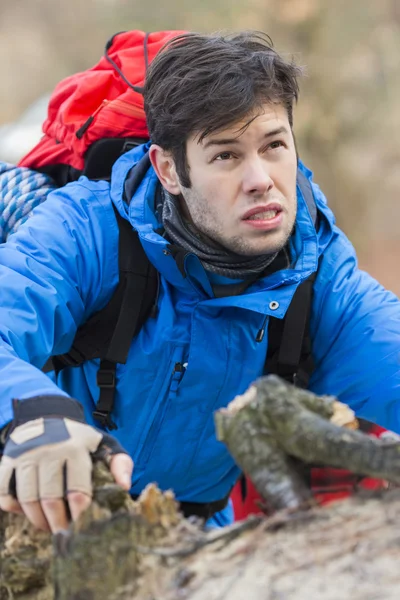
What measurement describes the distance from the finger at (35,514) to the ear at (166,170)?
166 cm

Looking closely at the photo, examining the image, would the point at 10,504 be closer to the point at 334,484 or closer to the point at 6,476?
the point at 6,476

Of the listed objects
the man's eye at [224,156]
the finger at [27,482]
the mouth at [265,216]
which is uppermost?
the man's eye at [224,156]

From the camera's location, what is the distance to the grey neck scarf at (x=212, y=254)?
112 inches

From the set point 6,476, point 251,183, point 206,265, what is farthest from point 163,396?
point 6,476

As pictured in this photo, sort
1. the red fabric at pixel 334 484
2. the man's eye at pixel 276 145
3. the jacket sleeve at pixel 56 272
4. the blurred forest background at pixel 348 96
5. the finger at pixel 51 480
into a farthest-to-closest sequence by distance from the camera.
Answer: the blurred forest background at pixel 348 96
the man's eye at pixel 276 145
the jacket sleeve at pixel 56 272
the finger at pixel 51 480
the red fabric at pixel 334 484

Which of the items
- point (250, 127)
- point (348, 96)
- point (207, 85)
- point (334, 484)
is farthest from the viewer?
point (348, 96)

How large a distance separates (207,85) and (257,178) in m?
0.45

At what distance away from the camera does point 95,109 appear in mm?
3412

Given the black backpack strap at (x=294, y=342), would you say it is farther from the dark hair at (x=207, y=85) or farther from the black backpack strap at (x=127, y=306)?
the dark hair at (x=207, y=85)

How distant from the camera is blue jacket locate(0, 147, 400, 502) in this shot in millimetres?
2738

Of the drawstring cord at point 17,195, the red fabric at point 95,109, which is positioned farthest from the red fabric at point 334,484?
the red fabric at point 95,109

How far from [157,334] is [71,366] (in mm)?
429

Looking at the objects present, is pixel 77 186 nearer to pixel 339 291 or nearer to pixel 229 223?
pixel 229 223

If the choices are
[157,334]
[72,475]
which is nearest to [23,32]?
[157,334]
